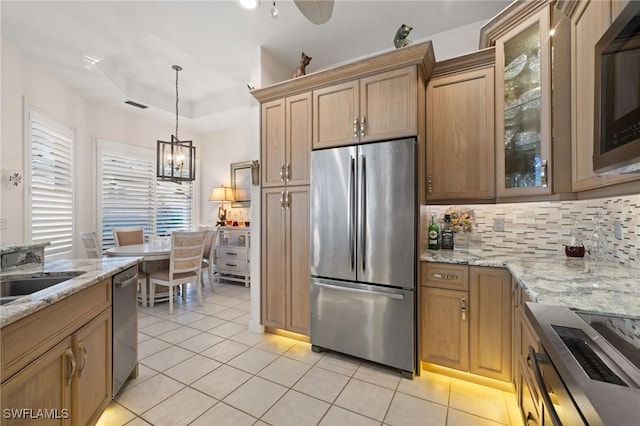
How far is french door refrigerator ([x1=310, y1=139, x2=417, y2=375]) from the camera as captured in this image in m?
2.02

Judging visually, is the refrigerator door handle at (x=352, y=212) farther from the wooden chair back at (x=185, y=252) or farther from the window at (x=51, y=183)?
the window at (x=51, y=183)

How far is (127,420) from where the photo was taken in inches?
63.3

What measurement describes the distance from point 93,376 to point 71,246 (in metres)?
3.09

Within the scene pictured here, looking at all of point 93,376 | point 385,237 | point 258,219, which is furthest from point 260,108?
point 93,376

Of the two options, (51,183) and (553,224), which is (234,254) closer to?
(51,183)

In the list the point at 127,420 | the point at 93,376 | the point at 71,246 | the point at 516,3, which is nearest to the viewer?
the point at 93,376

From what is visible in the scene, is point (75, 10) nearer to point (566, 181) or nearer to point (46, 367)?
point (46, 367)

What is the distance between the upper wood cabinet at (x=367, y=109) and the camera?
2.08 metres

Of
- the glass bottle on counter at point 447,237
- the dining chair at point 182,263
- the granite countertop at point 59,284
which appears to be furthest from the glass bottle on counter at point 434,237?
the dining chair at point 182,263

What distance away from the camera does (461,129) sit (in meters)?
2.21

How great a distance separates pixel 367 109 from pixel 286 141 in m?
0.83

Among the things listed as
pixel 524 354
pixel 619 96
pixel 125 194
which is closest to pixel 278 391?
pixel 524 354

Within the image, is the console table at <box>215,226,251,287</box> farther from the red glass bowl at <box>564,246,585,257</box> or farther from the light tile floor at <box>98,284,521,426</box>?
the red glass bowl at <box>564,246,585,257</box>

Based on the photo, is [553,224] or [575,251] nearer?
[575,251]
